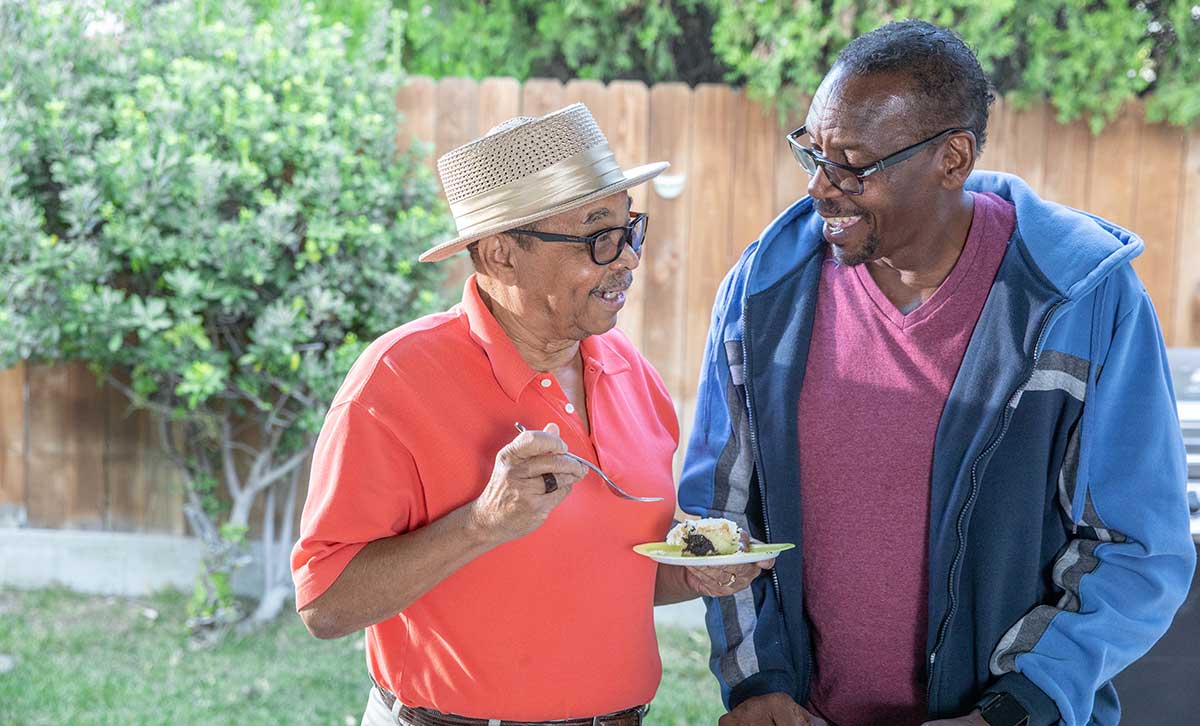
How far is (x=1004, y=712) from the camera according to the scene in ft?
7.04

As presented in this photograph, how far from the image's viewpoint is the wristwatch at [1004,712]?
2.14m

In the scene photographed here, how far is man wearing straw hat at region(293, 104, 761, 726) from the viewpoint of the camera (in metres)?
2.10

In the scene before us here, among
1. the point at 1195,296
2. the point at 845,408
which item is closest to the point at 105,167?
the point at 845,408

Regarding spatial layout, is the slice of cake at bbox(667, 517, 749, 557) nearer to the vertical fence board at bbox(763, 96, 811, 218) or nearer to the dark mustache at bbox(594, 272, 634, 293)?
the dark mustache at bbox(594, 272, 634, 293)

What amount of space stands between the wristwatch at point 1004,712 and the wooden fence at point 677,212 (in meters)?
3.49

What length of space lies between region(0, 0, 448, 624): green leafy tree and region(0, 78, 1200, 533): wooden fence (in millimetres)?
480

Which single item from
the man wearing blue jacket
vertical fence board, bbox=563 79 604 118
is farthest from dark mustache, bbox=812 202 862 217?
vertical fence board, bbox=563 79 604 118

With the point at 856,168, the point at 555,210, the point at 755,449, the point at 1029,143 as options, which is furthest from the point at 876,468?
the point at 1029,143

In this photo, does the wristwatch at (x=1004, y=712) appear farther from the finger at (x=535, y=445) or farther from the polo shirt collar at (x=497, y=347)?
the polo shirt collar at (x=497, y=347)

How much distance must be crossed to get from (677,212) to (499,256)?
3.29 m

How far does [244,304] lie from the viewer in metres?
4.82

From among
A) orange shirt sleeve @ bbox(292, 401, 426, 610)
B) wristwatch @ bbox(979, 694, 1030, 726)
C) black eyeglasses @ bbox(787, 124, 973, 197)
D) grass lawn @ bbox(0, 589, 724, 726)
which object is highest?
black eyeglasses @ bbox(787, 124, 973, 197)

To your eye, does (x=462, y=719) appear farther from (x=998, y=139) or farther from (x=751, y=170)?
(x=998, y=139)

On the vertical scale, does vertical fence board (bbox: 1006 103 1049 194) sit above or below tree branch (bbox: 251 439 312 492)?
above
